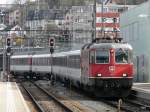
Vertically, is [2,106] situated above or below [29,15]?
below

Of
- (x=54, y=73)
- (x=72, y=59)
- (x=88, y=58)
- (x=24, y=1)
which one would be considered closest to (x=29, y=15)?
(x=24, y=1)

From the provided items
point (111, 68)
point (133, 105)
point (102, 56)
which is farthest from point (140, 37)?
point (133, 105)

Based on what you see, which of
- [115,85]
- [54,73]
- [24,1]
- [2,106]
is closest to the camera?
[2,106]

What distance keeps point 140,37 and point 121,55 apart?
877 inches

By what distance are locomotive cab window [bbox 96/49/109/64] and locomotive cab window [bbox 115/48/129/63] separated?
0.51m

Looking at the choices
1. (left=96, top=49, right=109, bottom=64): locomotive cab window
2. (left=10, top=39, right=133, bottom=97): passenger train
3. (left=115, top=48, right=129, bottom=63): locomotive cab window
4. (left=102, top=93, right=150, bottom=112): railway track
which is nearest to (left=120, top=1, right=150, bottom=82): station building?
(left=102, top=93, right=150, bottom=112): railway track

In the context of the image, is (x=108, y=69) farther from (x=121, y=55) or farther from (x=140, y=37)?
(x=140, y=37)

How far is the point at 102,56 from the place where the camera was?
1181 inches

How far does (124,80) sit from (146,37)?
21.2 metres

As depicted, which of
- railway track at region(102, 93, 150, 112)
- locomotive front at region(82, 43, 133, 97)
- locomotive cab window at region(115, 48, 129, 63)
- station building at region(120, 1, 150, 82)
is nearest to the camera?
railway track at region(102, 93, 150, 112)

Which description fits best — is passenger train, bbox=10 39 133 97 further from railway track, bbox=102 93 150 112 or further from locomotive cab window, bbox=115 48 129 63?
railway track, bbox=102 93 150 112

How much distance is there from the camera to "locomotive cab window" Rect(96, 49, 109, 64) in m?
29.9

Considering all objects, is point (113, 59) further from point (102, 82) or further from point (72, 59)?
point (72, 59)

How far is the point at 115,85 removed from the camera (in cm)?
2920
